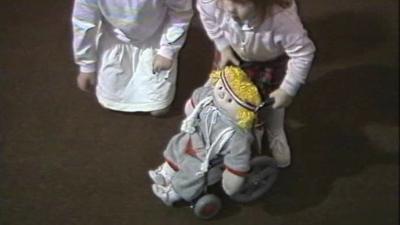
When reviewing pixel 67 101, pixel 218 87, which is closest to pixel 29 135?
pixel 67 101

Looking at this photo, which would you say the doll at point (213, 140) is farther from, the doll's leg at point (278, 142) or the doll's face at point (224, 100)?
the doll's leg at point (278, 142)

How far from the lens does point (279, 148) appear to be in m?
1.20

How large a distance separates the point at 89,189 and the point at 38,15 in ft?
1.53

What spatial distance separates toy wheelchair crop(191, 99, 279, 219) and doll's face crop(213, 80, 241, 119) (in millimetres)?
109

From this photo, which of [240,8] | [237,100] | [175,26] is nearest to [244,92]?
[237,100]

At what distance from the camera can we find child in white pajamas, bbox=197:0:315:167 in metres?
0.98

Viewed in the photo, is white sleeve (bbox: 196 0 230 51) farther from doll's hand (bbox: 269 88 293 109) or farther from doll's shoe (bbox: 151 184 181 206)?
doll's shoe (bbox: 151 184 181 206)

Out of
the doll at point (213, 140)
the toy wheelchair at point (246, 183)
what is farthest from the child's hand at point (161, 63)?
the toy wheelchair at point (246, 183)

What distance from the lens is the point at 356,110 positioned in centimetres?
→ 130

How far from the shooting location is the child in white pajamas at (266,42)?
0.98m

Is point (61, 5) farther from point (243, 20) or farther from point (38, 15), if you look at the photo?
point (243, 20)

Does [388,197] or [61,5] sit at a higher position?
[61,5]

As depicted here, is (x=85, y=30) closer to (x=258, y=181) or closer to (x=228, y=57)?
(x=228, y=57)

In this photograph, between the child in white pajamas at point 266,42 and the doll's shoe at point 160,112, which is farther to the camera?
the doll's shoe at point 160,112
